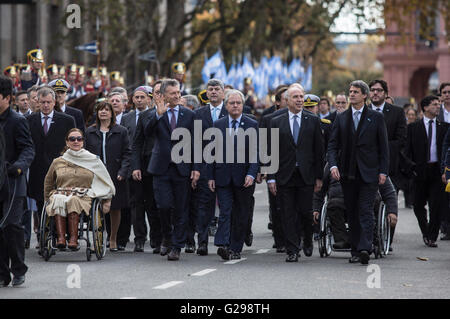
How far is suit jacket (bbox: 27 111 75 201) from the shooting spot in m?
16.2

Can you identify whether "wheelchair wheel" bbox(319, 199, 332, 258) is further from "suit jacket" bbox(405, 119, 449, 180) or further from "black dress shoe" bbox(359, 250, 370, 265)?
"suit jacket" bbox(405, 119, 449, 180)

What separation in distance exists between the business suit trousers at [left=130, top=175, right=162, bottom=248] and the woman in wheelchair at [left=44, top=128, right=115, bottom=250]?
0.79m

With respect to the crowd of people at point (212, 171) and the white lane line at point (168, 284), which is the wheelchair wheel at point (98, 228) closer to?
the crowd of people at point (212, 171)

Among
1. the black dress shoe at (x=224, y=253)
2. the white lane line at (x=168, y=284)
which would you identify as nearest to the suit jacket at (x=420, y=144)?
the black dress shoe at (x=224, y=253)

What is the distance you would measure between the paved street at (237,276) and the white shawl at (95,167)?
0.83 m

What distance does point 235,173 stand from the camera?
49.1 ft

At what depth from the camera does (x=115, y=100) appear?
17.1m

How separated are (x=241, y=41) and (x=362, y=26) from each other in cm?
565

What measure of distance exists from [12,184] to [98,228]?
3.08m

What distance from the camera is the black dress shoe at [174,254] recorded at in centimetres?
1483

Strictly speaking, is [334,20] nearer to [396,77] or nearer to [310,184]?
[310,184]

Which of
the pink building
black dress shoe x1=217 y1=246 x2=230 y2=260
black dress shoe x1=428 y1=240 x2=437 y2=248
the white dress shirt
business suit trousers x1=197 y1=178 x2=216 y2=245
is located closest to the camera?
black dress shoe x1=217 y1=246 x2=230 y2=260

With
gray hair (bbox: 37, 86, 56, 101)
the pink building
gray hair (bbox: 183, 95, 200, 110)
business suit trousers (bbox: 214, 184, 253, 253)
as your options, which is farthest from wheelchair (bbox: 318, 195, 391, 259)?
the pink building
